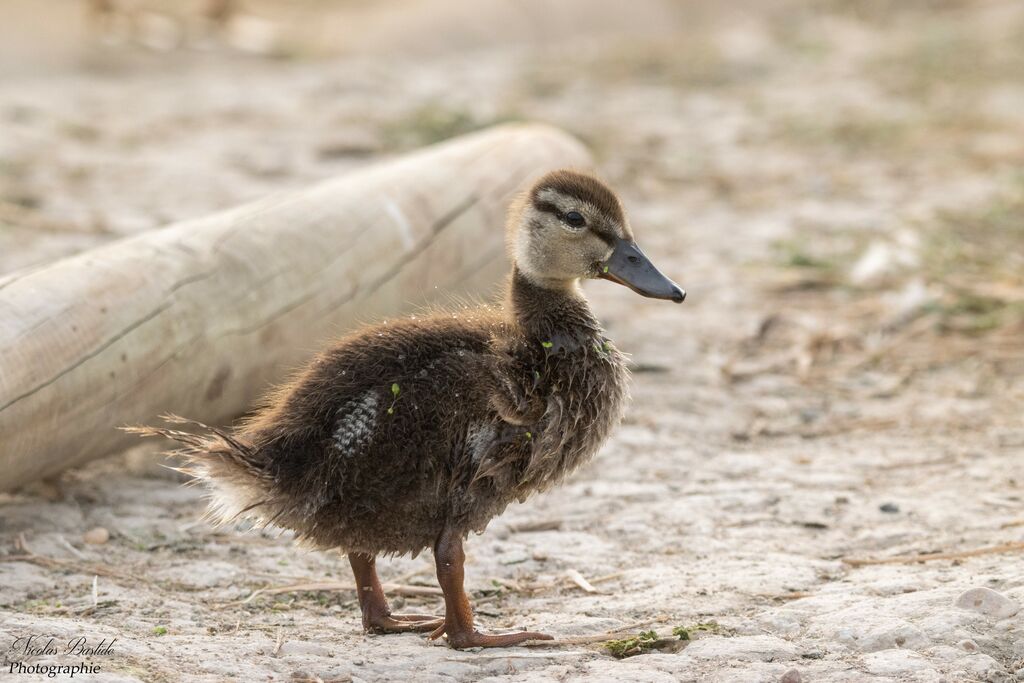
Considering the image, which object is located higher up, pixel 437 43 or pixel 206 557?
pixel 437 43

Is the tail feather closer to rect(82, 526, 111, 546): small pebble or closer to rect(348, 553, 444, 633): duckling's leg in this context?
rect(348, 553, 444, 633): duckling's leg

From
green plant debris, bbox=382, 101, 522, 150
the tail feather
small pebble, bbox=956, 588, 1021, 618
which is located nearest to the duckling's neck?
the tail feather

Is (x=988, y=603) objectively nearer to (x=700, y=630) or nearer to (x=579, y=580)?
(x=700, y=630)

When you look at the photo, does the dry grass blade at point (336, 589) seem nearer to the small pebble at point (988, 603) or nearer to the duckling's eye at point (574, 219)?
the duckling's eye at point (574, 219)

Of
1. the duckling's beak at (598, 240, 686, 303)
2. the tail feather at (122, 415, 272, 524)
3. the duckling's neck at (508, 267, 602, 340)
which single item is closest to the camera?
the tail feather at (122, 415, 272, 524)

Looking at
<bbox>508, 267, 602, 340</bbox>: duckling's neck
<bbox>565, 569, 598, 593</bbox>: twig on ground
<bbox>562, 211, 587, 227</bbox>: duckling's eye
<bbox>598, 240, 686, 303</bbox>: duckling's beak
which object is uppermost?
<bbox>562, 211, 587, 227</bbox>: duckling's eye

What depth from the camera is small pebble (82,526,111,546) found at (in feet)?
17.2

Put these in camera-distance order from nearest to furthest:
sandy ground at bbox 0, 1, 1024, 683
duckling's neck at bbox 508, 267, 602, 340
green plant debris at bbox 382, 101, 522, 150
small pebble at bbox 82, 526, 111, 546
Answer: sandy ground at bbox 0, 1, 1024, 683
duckling's neck at bbox 508, 267, 602, 340
small pebble at bbox 82, 526, 111, 546
green plant debris at bbox 382, 101, 522, 150

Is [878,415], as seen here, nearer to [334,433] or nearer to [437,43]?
[334,433]

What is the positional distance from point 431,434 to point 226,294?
2.03 metres

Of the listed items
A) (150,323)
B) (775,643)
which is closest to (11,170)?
(150,323)

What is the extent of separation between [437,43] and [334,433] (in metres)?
12.2

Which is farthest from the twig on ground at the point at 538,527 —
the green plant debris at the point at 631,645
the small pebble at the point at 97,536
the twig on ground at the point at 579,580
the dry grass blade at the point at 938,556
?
the small pebble at the point at 97,536

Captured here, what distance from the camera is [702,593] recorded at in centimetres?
477
